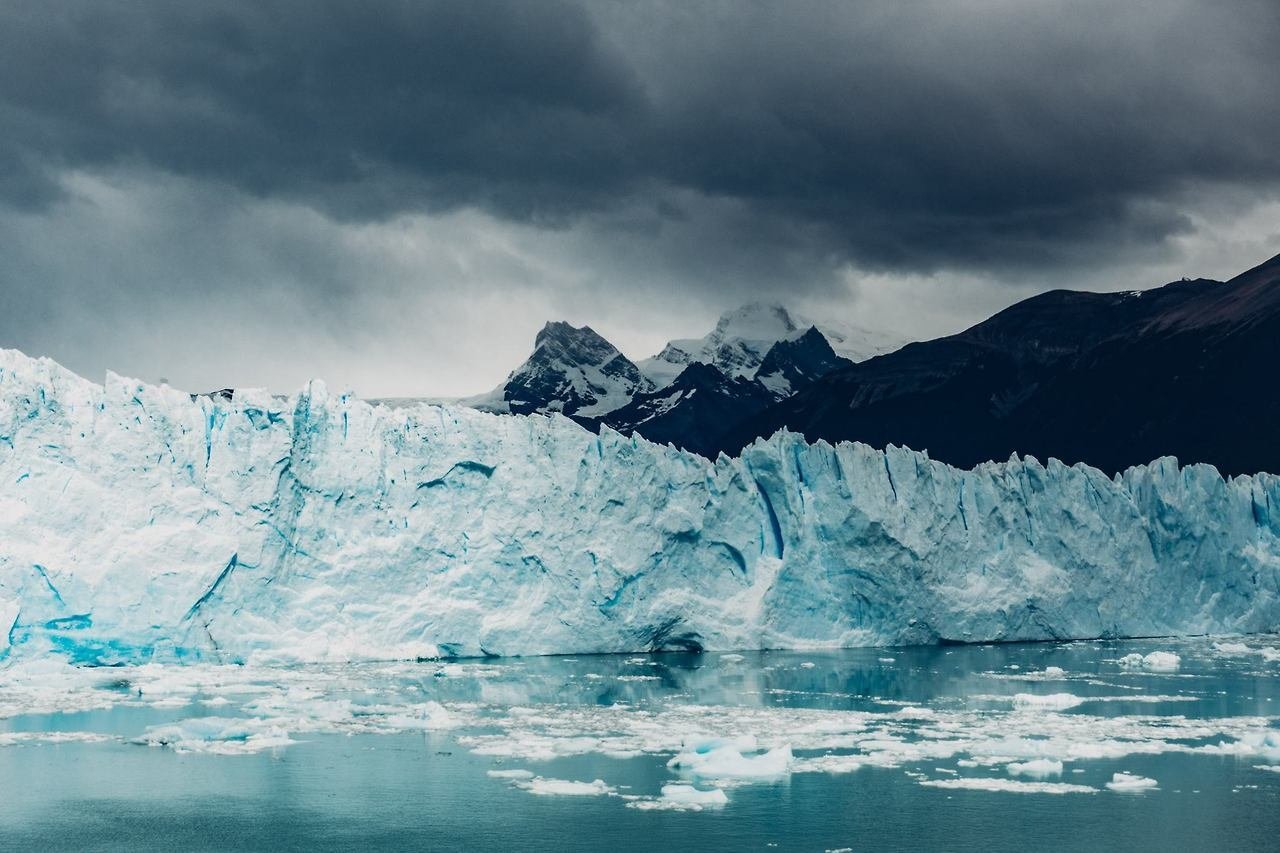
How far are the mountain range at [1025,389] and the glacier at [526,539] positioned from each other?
36195mm

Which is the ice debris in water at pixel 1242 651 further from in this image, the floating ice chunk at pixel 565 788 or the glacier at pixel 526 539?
the floating ice chunk at pixel 565 788

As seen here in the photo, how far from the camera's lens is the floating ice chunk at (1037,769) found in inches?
805

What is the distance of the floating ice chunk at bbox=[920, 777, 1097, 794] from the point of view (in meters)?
19.3

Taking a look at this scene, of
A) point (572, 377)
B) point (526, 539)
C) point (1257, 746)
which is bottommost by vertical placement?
point (1257, 746)

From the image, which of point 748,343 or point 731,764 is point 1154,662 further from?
point 748,343

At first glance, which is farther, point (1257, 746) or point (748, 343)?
point (748, 343)

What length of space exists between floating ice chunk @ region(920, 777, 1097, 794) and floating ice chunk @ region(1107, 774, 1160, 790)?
0.31 m

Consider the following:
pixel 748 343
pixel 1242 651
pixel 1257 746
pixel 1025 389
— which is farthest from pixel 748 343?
pixel 1257 746

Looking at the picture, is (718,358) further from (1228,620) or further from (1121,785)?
(1121,785)

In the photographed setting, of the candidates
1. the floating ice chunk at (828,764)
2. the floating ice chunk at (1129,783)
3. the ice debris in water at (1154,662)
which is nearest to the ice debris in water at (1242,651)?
the ice debris in water at (1154,662)

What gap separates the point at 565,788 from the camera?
19.4 meters

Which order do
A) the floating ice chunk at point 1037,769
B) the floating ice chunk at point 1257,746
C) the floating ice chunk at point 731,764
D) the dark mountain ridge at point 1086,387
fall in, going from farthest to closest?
1. the dark mountain ridge at point 1086,387
2. the floating ice chunk at point 1257,746
3. the floating ice chunk at point 1037,769
4. the floating ice chunk at point 731,764

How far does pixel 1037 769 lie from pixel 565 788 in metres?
6.84

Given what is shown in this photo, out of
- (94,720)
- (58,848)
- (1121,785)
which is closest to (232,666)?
(94,720)
